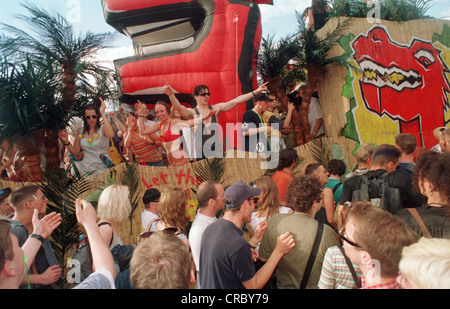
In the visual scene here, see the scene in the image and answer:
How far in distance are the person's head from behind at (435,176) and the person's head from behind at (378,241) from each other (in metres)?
0.73

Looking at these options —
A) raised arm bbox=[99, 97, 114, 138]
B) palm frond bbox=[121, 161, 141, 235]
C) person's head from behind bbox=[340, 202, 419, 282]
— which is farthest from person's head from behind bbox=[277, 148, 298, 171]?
raised arm bbox=[99, 97, 114, 138]

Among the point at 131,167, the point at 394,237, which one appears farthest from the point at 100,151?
the point at 394,237

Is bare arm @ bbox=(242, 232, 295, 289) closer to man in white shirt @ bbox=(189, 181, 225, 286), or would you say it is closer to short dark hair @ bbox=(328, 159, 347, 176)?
man in white shirt @ bbox=(189, 181, 225, 286)

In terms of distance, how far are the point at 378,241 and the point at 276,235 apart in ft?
2.88

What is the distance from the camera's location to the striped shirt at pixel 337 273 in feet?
7.26

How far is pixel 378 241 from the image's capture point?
75.6 inches

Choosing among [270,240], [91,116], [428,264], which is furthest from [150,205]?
[91,116]

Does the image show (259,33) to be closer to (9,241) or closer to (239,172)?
(239,172)

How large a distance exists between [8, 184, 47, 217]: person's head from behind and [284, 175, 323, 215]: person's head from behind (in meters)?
2.08

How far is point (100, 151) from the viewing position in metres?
6.11

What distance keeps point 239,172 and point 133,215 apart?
65.1 inches

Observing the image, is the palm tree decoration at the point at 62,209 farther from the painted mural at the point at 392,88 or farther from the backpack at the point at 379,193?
the painted mural at the point at 392,88

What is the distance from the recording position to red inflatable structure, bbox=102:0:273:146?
6832 mm
